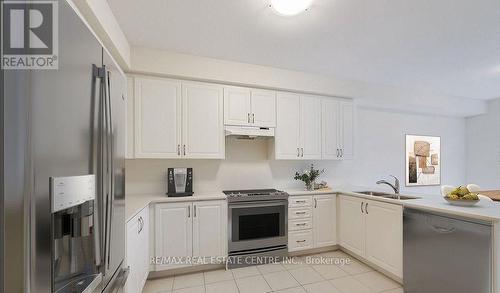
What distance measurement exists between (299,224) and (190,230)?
146 cm

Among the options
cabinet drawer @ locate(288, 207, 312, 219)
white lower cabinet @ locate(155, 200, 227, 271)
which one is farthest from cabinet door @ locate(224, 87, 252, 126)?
cabinet drawer @ locate(288, 207, 312, 219)

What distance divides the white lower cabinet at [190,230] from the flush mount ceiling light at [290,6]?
212cm

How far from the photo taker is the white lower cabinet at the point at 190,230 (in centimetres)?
249

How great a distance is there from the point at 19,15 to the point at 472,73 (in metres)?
4.84

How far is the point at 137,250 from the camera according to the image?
195cm

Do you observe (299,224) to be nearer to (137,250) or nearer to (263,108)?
(263,108)

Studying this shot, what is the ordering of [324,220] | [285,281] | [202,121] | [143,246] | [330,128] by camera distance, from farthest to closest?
A: [330,128] → [324,220] → [202,121] → [285,281] → [143,246]

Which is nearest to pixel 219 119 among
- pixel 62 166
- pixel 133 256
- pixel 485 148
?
pixel 133 256

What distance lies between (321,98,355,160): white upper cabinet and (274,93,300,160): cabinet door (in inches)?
19.0

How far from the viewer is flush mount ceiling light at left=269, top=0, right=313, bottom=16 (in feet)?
5.66

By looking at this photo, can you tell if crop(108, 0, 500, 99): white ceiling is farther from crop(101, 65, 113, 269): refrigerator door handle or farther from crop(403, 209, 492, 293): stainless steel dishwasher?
crop(403, 209, 492, 293): stainless steel dishwasher

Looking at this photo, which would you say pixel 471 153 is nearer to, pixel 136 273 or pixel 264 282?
pixel 264 282

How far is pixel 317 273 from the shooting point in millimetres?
2635

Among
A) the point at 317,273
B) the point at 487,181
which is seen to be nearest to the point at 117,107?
the point at 317,273
